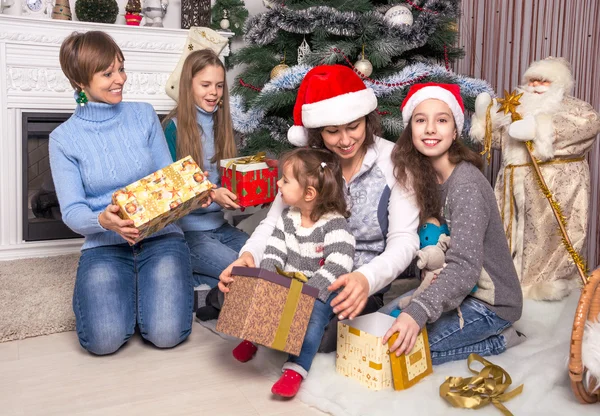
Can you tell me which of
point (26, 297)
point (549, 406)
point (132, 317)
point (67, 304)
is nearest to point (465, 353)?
point (549, 406)

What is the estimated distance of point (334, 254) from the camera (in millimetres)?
1823

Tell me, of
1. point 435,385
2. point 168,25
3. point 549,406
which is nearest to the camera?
point 549,406

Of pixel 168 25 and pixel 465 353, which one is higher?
pixel 168 25

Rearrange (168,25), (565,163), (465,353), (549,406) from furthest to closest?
(168,25)
(565,163)
(465,353)
(549,406)

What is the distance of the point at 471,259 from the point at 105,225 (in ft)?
3.63

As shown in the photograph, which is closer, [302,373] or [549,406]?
[549,406]

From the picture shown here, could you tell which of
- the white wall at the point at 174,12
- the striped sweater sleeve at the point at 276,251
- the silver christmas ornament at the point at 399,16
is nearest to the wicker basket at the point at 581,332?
the striped sweater sleeve at the point at 276,251

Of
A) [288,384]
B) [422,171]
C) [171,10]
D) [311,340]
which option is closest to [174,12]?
[171,10]

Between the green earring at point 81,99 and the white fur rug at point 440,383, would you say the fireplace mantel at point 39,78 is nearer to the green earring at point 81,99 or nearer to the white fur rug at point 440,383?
the green earring at point 81,99

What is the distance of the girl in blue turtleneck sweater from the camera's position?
95.4 inches

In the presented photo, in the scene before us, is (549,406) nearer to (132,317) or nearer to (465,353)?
(465,353)

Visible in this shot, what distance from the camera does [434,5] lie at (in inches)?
109

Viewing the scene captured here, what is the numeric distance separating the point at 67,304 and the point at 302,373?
43.7 inches

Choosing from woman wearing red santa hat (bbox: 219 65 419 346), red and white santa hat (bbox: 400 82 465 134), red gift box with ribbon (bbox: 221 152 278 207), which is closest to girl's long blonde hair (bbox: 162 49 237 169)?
red gift box with ribbon (bbox: 221 152 278 207)
